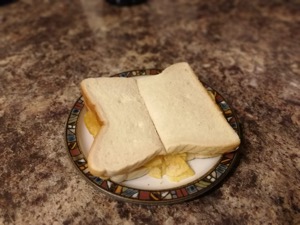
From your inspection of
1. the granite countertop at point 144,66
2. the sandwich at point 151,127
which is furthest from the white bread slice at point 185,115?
the granite countertop at point 144,66

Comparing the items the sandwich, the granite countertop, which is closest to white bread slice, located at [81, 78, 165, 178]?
the sandwich

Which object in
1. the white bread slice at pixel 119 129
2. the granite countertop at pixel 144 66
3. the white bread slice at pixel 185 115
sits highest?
the white bread slice at pixel 119 129

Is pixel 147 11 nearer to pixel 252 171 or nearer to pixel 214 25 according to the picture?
pixel 214 25

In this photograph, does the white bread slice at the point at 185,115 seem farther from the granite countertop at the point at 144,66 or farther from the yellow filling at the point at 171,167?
the granite countertop at the point at 144,66

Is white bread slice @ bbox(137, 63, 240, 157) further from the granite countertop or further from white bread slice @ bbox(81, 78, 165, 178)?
the granite countertop

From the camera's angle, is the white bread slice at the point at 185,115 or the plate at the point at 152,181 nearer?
the plate at the point at 152,181

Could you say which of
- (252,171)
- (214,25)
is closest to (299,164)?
(252,171)

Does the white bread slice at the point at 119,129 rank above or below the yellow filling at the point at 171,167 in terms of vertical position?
above
